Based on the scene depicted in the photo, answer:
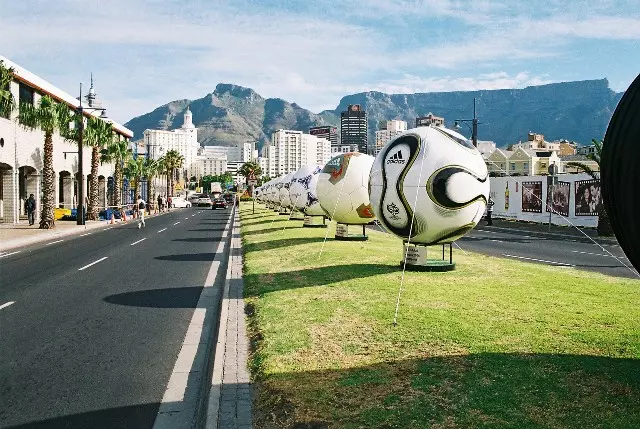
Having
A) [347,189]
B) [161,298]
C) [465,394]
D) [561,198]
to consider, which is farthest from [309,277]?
[561,198]

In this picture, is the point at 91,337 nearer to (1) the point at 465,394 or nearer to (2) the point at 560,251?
(1) the point at 465,394

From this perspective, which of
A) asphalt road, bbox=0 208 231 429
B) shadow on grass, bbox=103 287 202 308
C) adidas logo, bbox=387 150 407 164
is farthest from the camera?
adidas logo, bbox=387 150 407 164

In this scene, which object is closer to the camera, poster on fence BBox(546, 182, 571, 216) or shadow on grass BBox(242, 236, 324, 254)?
shadow on grass BBox(242, 236, 324, 254)

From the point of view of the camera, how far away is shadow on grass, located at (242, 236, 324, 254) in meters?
18.5

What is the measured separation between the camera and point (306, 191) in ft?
84.2

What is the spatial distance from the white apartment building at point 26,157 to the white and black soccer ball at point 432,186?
2915 centimetres

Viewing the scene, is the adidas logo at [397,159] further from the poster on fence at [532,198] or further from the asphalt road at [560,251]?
the poster on fence at [532,198]

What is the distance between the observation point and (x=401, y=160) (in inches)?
453

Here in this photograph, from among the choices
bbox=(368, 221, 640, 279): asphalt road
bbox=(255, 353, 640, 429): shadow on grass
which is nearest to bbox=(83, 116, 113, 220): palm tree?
bbox=(368, 221, 640, 279): asphalt road

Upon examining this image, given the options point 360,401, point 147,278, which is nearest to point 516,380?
point 360,401

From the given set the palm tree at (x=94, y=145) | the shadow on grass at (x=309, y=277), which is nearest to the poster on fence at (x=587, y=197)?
the shadow on grass at (x=309, y=277)

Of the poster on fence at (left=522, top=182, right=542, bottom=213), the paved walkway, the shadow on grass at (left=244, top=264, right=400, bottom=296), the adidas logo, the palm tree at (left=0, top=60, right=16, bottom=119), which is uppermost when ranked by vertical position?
the palm tree at (left=0, top=60, right=16, bottom=119)

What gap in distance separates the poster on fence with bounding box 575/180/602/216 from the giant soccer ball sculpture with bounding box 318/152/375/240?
18922 mm

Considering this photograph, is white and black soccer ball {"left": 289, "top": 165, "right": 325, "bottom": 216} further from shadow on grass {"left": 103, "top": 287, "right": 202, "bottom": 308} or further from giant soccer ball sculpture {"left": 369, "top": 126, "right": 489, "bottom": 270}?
shadow on grass {"left": 103, "top": 287, "right": 202, "bottom": 308}
